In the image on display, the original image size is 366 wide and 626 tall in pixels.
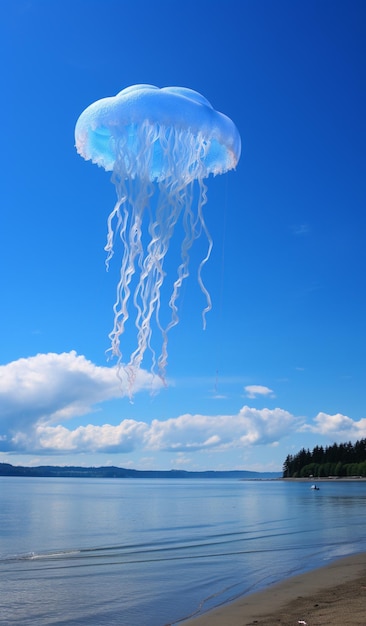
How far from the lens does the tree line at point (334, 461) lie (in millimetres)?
143125

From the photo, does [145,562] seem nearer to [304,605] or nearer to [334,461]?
[304,605]

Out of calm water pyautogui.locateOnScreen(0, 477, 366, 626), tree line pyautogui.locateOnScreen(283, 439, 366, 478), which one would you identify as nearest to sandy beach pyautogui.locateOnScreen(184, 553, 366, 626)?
calm water pyautogui.locateOnScreen(0, 477, 366, 626)

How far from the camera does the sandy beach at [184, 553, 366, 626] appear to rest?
950cm

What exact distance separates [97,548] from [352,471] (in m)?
132

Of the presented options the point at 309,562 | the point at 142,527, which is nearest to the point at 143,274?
the point at 309,562

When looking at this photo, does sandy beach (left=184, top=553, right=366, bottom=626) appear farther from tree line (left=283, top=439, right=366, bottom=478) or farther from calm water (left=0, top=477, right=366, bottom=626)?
tree line (left=283, top=439, right=366, bottom=478)

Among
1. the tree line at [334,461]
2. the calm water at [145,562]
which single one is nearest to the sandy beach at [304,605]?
the calm water at [145,562]

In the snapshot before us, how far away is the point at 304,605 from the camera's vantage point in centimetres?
1110

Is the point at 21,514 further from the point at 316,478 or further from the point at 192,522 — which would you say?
the point at 316,478

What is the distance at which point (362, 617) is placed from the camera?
29.8 ft

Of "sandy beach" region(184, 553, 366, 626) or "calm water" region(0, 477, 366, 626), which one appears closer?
"sandy beach" region(184, 553, 366, 626)

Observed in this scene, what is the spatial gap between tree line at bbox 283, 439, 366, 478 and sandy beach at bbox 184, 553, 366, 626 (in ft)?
420

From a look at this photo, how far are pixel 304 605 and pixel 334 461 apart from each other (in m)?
148

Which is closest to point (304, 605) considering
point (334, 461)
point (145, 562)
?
point (145, 562)
